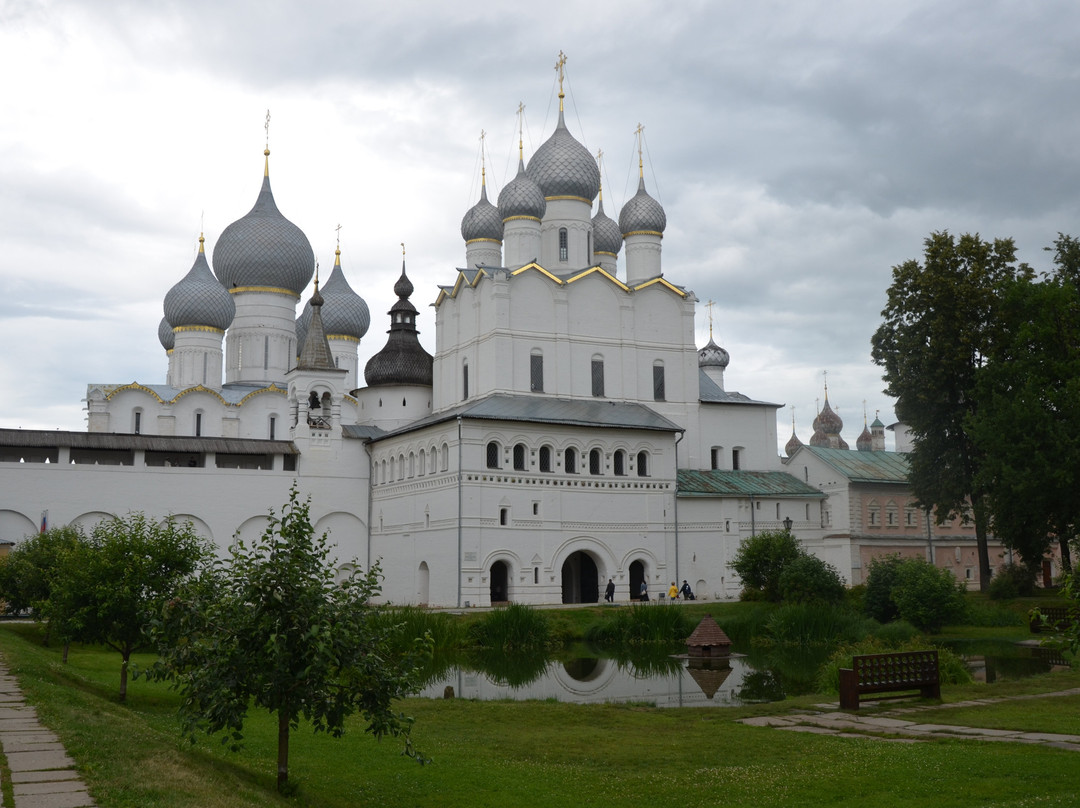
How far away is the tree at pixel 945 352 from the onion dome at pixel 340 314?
24804 mm

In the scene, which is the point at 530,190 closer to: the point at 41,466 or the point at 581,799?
the point at 41,466

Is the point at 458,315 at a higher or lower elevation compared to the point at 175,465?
higher

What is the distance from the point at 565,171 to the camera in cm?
4125

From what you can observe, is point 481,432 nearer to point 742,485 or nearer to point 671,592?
point 671,592

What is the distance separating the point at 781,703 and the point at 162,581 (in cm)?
875

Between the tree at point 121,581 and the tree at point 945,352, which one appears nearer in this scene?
the tree at point 121,581

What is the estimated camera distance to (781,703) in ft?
50.1

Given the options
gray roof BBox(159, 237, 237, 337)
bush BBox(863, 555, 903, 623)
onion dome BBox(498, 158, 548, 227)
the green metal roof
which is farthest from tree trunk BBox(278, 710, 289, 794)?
gray roof BBox(159, 237, 237, 337)

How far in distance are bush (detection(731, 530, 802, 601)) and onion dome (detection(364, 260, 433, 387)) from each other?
15.8 metres

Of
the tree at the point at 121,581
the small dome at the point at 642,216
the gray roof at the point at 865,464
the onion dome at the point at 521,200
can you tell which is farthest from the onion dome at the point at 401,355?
the tree at the point at 121,581

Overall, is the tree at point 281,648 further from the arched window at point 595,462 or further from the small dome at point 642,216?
the small dome at point 642,216

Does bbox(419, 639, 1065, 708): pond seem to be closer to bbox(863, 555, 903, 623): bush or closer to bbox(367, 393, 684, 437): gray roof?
bbox(863, 555, 903, 623): bush

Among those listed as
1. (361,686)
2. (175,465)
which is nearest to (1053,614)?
(361,686)

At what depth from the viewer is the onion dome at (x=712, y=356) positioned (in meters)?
49.0
